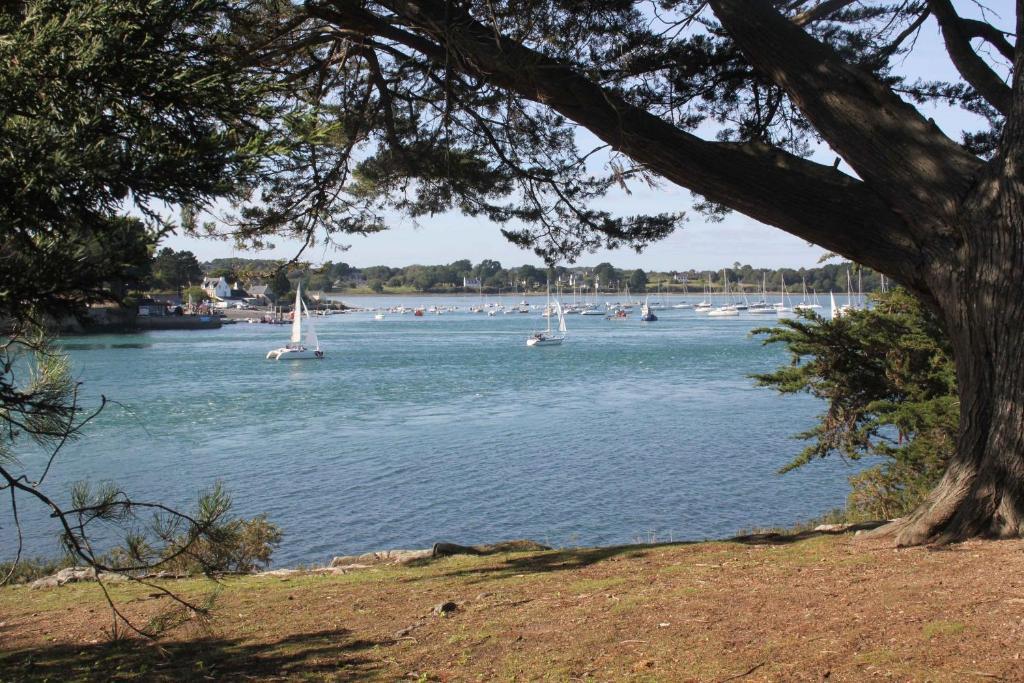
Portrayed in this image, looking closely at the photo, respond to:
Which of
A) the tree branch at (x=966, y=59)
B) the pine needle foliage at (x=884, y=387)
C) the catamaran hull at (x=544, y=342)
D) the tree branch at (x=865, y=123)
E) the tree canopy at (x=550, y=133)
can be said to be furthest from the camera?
the catamaran hull at (x=544, y=342)

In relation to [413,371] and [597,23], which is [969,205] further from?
[413,371]

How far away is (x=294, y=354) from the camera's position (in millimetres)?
51688

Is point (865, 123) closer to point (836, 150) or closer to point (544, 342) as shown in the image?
point (836, 150)

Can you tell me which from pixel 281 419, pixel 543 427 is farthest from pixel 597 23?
pixel 281 419

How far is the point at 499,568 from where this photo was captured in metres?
6.06

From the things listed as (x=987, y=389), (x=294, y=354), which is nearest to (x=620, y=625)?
(x=987, y=389)

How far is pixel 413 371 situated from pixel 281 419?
642 inches

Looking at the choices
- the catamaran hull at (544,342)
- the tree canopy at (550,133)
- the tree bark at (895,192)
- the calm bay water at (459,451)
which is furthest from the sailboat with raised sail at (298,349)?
the tree bark at (895,192)

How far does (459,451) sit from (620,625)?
15998mm

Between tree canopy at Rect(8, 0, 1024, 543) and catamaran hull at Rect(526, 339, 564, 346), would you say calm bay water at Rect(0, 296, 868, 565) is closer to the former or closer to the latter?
tree canopy at Rect(8, 0, 1024, 543)

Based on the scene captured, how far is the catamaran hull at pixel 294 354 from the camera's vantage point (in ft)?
169

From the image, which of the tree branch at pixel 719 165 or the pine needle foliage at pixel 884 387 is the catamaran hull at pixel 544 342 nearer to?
the pine needle foliage at pixel 884 387

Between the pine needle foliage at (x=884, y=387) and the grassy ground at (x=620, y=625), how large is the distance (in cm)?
523

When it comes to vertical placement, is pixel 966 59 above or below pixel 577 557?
above
